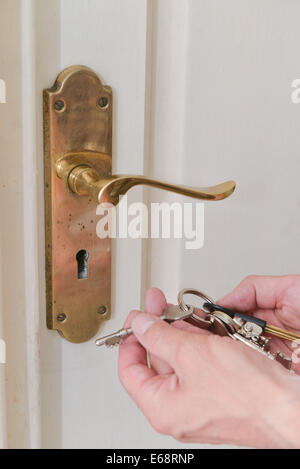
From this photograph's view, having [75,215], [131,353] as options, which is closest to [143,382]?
[131,353]

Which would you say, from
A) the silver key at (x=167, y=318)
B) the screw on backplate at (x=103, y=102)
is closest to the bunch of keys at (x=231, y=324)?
the silver key at (x=167, y=318)

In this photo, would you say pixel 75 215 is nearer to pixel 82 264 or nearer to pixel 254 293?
pixel 82 264

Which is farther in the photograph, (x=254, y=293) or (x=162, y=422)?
(x=254, y=293)

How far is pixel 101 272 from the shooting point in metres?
0.41

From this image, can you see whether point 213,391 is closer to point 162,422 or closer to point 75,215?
point 162,422

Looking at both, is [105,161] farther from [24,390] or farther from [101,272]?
[24,390]

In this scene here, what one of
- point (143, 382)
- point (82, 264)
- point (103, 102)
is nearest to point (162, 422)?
point (143, 382)

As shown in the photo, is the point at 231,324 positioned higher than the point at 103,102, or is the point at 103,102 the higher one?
the point at 103,102

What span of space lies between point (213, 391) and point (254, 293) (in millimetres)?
158

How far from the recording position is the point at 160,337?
0.34 meters

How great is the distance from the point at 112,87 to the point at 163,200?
0.11 meters

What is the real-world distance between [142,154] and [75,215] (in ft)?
0.25
